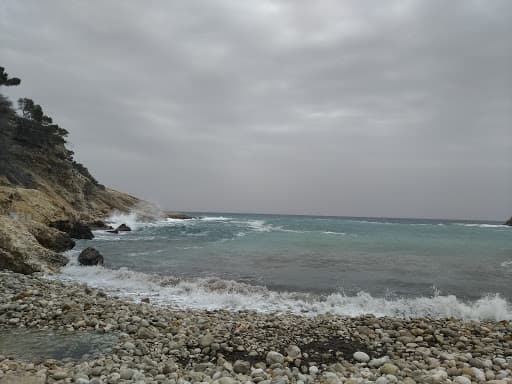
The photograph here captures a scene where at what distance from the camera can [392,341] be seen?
6598 mm

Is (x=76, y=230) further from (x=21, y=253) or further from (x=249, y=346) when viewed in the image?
(x=249, y=346)

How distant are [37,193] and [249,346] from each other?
2331 centimetres

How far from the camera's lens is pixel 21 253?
11.8 m

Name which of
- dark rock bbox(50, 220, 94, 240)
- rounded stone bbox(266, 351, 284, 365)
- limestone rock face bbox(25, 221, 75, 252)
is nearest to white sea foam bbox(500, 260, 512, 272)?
rounded stone bbox(266, 351, 284, 365)

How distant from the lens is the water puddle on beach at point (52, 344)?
5.50 m

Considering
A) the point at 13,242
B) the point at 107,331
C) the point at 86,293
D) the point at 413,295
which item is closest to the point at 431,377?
the point at 107,331

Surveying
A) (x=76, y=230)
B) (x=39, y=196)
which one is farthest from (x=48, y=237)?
(x=76, y=230)

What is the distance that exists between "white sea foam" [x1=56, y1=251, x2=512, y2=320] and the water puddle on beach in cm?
327

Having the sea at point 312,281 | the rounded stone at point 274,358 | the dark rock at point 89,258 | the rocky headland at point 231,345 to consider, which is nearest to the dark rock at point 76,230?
the sea at point 312,281

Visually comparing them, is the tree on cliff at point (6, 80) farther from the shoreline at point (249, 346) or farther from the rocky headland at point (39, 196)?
the shoreline at point (249, 346)

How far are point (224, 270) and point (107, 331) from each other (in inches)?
353

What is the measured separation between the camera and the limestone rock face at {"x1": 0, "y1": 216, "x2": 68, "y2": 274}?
37.1ft

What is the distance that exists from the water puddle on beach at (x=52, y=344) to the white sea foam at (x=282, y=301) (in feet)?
10.7

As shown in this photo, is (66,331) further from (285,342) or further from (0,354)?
(285,342)
